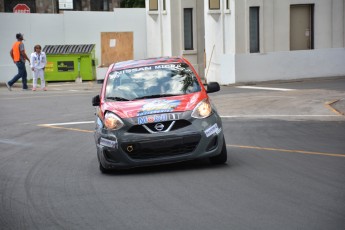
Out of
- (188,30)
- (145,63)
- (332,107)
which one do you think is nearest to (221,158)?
(145,63)

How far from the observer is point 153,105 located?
10234 mm

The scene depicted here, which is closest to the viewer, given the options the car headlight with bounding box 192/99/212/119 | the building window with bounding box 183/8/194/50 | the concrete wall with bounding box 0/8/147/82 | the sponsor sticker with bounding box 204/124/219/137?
the sponsor sticker with bounding box 204/124/219/137

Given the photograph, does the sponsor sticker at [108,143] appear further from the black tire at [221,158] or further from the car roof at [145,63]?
the car roof at [145,63]

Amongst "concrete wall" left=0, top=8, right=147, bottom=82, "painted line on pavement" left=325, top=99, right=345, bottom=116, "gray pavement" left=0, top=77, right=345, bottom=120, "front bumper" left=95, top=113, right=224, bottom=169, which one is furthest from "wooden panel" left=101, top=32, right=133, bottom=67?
"front bumper" left=95, top=113, right=224, bottom=169

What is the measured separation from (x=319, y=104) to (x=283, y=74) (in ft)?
28.4

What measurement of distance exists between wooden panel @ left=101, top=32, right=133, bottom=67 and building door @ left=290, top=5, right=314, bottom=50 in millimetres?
9772

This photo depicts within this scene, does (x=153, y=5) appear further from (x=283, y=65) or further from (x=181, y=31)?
(x=283, y=65)

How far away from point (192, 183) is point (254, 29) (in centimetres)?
1906

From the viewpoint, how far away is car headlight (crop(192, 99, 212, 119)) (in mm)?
10117

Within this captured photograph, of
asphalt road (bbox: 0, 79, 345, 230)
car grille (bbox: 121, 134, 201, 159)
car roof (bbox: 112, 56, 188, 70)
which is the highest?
car roof (bbox: 112, 56, 188, 70)

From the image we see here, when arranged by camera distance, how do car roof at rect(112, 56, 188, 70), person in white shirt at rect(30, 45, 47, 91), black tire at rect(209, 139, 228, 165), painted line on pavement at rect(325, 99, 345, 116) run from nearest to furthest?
black tire at rect(209, 139, 228, 165) → car roof at rect(112, 56, 188, 70) → painted line on pavement at rect(325, 99, 345, 116) → person in white shirt at rect(30, 45, 47, 91)

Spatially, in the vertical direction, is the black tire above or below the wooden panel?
below

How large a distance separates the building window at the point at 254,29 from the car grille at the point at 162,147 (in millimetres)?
18065

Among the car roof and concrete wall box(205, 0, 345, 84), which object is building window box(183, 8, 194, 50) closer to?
concrete wall box(205, 0, 345, 84)
